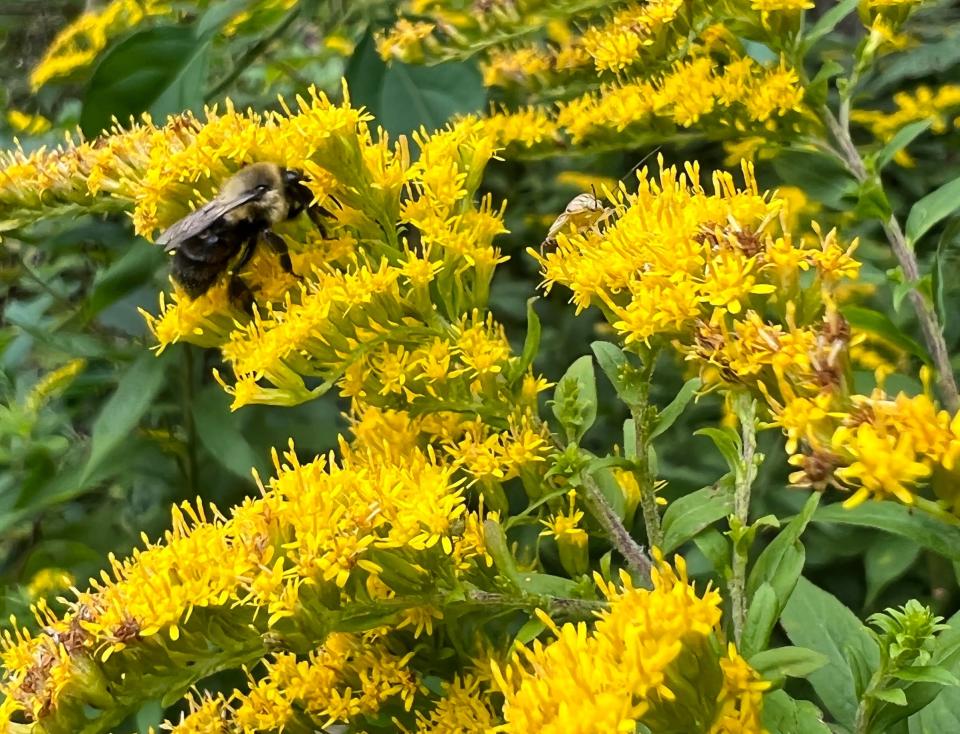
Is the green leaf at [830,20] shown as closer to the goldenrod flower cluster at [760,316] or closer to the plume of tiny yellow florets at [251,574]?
the goldenrod flower cluster at [760,316]

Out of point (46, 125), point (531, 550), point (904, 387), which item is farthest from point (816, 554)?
point (46, 125)

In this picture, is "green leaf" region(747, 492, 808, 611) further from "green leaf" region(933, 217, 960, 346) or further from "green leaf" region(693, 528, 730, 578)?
"green leaf" region(933, 217, 960, 346)

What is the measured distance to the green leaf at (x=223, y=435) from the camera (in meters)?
1.26

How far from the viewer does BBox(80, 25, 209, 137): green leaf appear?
141 centimetres

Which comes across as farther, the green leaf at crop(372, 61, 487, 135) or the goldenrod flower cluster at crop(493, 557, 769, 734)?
the green leaf at crop(372, 61, 487, 135)

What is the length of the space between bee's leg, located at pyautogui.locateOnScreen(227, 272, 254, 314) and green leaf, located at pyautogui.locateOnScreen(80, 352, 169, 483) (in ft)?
0.93

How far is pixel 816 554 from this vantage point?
1303mm

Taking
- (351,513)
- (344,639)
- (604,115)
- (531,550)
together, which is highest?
(604,115)

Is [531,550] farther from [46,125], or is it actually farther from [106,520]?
[46,125]

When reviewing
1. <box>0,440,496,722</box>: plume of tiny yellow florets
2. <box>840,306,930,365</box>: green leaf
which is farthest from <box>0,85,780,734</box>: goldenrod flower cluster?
<box>840,306,930,365</box>: green leaf

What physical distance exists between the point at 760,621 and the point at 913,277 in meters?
0.61

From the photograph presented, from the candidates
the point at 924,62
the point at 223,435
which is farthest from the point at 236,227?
the point at 924,62

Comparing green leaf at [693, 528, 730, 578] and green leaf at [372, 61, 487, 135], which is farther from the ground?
green leaf at [372, 61, 487, 135]

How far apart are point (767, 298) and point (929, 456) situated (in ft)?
0.70
